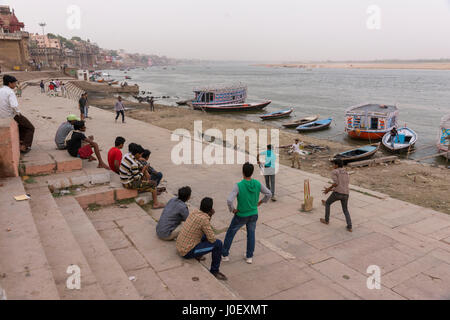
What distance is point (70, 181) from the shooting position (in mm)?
6457

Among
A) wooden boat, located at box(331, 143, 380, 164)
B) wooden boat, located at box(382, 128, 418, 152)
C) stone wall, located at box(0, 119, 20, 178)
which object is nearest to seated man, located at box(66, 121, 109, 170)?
stone wall, located at box(0, 119, 20, 178)

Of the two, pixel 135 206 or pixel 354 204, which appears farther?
pixel 354 204

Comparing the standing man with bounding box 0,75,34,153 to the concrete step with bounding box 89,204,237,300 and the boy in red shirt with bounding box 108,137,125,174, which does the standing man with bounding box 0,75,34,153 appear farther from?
the concrete step with bounding box 89,204,237,300

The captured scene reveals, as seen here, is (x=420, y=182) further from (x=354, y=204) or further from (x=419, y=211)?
(x=354, y=204)

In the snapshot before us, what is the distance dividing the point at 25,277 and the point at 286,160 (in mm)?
11955

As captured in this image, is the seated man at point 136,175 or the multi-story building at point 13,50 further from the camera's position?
the multi-story building at point 13,50

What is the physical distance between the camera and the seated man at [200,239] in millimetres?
4105

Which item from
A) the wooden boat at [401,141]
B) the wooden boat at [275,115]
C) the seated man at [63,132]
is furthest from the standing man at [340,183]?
the wooden boat at [275,115]

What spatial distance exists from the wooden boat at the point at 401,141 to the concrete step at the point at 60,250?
17759 millimetres

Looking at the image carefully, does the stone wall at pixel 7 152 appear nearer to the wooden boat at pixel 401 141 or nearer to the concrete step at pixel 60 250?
the concrete step at pixel 60 250

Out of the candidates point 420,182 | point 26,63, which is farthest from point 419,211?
point 26,63

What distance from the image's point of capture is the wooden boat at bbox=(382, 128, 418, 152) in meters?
17.9

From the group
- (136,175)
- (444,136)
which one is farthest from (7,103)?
(444,136)

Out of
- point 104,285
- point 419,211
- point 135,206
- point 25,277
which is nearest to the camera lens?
point 25,277
